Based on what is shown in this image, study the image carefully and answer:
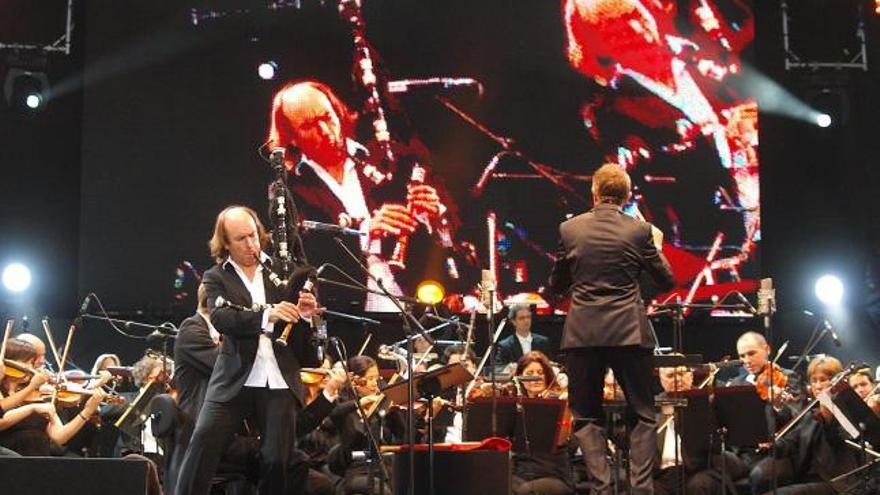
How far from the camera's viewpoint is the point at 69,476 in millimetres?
3092

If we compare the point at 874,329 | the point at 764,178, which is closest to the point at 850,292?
the point at 874,329

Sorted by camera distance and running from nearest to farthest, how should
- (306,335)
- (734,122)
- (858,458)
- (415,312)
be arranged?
(306,335) → (858,458) → (415,312) → (734,122)

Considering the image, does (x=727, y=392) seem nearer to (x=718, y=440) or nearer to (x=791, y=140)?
(x=718, y=440)

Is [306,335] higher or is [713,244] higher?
[713,244]

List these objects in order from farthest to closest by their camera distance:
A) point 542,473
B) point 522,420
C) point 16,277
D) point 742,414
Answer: point 16,277 < point 542,473 < point 522,420 < point 742,414

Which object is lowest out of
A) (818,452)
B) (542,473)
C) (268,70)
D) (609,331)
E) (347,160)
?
(542,473)

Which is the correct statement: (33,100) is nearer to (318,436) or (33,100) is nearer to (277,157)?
(318,436)

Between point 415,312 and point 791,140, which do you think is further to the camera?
point 791,140

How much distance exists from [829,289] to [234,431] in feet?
30.2

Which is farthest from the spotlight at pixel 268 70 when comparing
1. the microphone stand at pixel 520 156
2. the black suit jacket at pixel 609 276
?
the black suit jacket at pixel 609 276

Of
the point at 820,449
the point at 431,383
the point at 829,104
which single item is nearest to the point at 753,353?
the point at 820,449

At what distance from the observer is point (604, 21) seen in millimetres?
12844

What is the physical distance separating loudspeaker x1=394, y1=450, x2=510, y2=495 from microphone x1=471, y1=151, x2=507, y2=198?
6.08m

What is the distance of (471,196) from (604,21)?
92.1 inches
